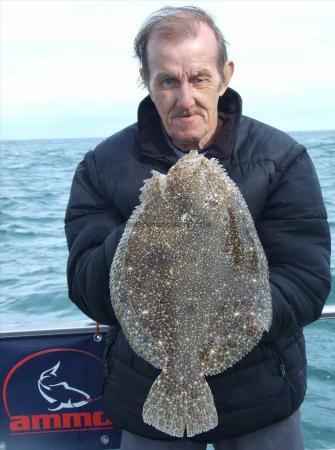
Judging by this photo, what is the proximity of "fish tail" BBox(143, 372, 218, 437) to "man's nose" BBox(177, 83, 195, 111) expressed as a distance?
1130 millimetres

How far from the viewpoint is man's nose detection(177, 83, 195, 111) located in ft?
8.18

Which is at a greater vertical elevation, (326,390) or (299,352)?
(299,352)

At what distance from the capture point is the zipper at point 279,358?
2.66m

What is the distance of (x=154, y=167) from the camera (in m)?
2.76

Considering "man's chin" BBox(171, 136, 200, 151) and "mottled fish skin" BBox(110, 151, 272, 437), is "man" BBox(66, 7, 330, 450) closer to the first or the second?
"man's chin" BBox(171, 136, 200, 151)

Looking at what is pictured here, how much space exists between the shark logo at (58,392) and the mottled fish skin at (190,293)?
54.3 inches

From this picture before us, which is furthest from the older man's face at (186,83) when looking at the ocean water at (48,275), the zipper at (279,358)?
the ocean water at (48,275)

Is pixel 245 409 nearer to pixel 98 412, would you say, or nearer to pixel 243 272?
pixel 243 272

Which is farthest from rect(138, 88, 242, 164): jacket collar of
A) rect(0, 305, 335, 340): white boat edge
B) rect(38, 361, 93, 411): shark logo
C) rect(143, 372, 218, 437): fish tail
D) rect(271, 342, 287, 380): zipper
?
rect(38, 361, 93, 411): shark logo

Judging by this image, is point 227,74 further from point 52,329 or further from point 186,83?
point 52,329

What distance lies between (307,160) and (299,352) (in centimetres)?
89

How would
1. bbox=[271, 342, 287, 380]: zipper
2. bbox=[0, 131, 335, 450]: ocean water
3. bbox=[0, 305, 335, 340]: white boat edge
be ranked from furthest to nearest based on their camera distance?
bbox=[0, 131, 335, 450]: ocean water < bbox=[0, 305, 335, 340]: white boat edge < bbox=[271, 342, 287, 380]: zipper

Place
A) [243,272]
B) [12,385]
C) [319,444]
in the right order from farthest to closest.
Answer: [319,444], [12,385], [243,272]

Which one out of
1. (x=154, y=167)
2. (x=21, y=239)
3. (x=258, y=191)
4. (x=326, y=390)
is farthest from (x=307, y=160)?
(x=21, y=239)
